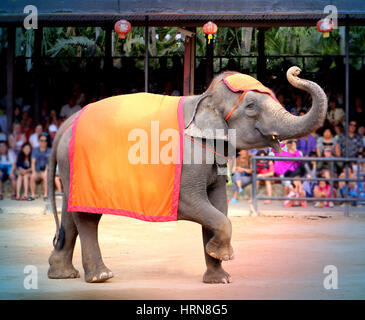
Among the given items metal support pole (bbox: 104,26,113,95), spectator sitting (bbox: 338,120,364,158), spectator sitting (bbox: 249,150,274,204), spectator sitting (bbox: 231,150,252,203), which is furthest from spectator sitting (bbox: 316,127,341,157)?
metal support pole (bbox: 104,26,113,95)

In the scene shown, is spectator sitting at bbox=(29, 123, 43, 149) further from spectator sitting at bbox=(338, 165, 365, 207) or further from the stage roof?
spectator sitting at bbox=(338, 165, 365, 207)

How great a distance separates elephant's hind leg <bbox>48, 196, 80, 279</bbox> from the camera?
7.41 metres

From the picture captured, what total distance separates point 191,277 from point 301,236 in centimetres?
322

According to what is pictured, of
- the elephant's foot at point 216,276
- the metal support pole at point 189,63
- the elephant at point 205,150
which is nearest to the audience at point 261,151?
the metal support pole at point 189,63

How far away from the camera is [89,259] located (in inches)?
282

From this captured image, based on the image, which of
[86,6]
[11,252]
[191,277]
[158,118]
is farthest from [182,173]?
[86,6]

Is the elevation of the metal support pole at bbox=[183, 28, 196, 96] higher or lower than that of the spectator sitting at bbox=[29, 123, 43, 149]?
higher

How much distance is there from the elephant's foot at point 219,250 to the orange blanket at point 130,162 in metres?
0.42

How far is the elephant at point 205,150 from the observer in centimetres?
673

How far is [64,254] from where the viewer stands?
7.44 m

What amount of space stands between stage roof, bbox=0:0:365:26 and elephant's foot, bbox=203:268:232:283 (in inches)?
272

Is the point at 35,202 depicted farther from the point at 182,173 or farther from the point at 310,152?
the point at 182,173

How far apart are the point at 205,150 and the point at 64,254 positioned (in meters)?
1.79

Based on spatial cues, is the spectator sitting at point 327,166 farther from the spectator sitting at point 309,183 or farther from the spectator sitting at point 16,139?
the spectator sitting at point 16,139
